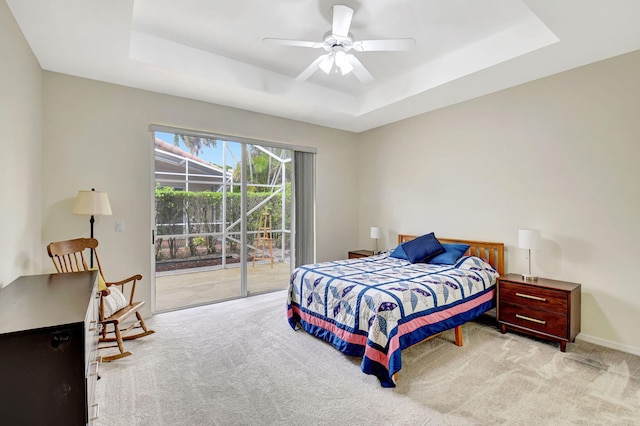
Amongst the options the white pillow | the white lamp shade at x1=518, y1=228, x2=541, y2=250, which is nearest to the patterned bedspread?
the white lamp shade at x1=518, y1=228, x2=541, y2=250

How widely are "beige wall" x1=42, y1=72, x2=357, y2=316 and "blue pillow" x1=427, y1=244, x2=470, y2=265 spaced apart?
10.1 ft

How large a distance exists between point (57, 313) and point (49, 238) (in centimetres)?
233

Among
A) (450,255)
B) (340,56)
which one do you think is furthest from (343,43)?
(450,255)

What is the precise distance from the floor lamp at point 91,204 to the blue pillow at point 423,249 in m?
3.48

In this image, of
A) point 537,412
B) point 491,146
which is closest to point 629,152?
point 491,146

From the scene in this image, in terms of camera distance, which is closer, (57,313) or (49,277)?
(57,313)

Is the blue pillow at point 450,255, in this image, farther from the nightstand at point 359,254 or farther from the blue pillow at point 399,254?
the nightstand at point 359,254

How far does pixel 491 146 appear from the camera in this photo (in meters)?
3.85

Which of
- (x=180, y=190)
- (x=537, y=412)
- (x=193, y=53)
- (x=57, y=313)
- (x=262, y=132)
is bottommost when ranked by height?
(x=537, y=412)

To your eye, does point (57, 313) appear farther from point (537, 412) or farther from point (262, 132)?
point (262, 132)

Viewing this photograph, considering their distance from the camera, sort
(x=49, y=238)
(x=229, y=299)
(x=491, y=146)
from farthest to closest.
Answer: (x=229, y=299) → (x=491, y=146) → (x=49, y=238)

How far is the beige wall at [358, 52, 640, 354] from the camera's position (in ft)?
9.50

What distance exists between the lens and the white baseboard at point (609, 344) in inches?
112

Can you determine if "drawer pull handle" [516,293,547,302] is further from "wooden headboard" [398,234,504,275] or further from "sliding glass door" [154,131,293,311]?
"sliding glass door" [154,131,293,311]
